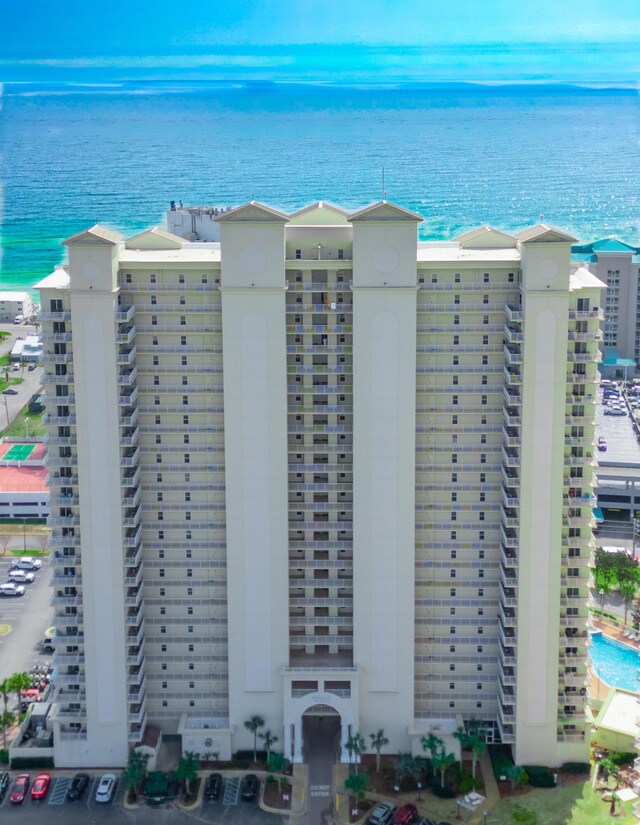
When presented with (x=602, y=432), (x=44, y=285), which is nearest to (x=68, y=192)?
(x=602, y=432)

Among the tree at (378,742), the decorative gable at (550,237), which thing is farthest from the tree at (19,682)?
the decorative gable at (550,237)

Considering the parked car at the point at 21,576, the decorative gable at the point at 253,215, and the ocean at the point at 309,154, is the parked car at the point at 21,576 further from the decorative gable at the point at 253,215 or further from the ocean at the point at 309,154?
the ocean at the point at 309,154

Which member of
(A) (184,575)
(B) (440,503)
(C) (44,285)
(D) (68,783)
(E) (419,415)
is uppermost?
(C) (44,285)

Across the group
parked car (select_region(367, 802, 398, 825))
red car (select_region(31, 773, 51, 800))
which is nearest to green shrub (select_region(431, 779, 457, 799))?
parked car (select_region(367, 802, 398, 825))

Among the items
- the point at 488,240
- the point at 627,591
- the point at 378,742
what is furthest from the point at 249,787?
the point at 627,591

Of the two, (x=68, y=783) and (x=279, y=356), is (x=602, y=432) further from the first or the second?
(x=68, y=783)
